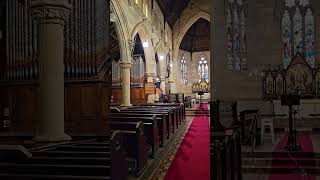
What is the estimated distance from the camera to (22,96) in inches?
248

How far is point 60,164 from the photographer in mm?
2506

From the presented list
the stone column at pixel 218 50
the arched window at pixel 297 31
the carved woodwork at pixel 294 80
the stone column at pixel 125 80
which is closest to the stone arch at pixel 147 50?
the stone column at pixel 125 80

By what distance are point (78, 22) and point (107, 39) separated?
590mm

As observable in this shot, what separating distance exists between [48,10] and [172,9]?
23.9 metres

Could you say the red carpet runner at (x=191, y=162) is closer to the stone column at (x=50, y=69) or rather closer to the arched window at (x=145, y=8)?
the stone column at (x=50, y=69)

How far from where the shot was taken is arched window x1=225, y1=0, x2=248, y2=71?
42.1 ft

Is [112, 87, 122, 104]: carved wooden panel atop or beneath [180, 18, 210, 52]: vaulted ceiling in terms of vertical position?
beneath

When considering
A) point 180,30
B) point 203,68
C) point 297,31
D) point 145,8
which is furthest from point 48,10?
point 203,68

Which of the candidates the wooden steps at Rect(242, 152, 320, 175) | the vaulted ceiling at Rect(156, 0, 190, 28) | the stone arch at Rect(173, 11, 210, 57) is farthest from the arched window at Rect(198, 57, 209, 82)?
the wooden steps at Rect(242, 152, 320, 175)

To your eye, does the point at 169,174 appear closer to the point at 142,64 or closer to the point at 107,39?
the point at 107,39

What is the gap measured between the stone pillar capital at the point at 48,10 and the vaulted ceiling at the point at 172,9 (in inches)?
802

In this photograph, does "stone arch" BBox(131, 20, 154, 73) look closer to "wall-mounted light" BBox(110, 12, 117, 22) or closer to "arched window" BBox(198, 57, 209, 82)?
"wall-mounted light" BBox(110, 12, 117, 22)

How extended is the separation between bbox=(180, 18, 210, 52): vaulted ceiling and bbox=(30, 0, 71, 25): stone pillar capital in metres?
28.9

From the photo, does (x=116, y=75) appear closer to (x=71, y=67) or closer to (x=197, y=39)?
(x=71, y=67)
